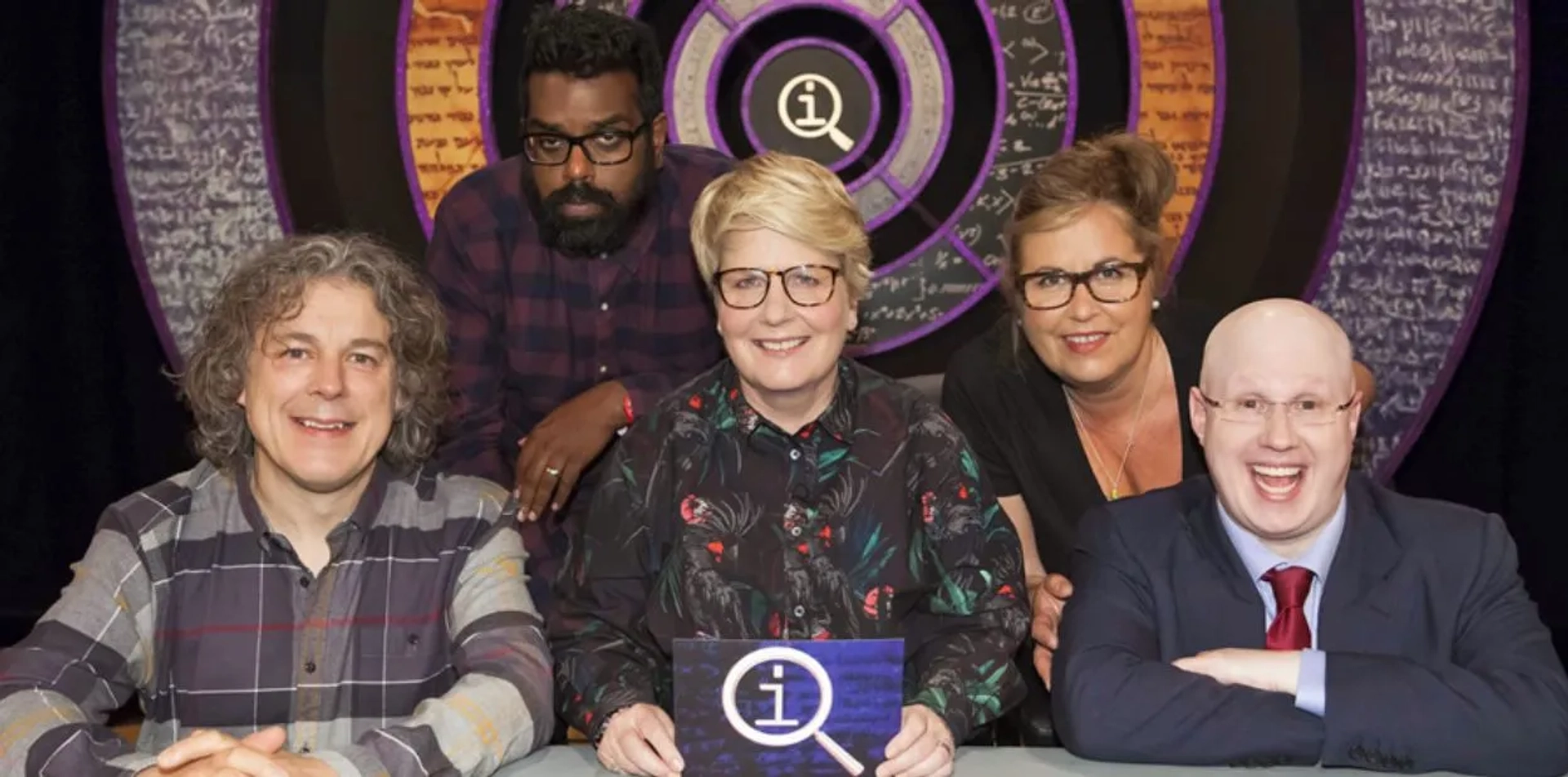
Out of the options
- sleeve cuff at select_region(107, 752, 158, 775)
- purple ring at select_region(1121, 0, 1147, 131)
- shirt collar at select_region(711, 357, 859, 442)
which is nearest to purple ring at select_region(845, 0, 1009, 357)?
purple ring at select_region(1121, 0, 1147, 131)

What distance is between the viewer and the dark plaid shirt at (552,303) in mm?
3332

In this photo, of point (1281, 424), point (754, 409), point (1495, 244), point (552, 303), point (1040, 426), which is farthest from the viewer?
point (1495, 244)

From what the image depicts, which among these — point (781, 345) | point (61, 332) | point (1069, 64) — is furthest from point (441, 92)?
point (781, 345)

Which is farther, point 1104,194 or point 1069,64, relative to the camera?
point 1069,64

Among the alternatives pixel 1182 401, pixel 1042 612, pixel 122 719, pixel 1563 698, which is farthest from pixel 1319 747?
pixel 122 719

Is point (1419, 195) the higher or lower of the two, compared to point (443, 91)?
lower

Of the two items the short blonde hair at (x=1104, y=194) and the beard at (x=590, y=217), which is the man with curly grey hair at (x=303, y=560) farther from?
the short blonde hair at (x=1104, y=194)

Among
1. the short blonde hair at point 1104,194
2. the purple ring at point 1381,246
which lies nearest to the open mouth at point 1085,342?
the short blonde hair at point 1104,194

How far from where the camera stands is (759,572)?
239cm

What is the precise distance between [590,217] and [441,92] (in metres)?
0.95

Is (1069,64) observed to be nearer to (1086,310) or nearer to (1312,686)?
(1086,310)

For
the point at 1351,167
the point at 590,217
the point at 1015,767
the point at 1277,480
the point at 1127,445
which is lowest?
the point at 1015,767

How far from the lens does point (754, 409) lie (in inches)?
96.3

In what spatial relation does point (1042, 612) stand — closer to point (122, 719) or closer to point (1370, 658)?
point (1370, 658)
